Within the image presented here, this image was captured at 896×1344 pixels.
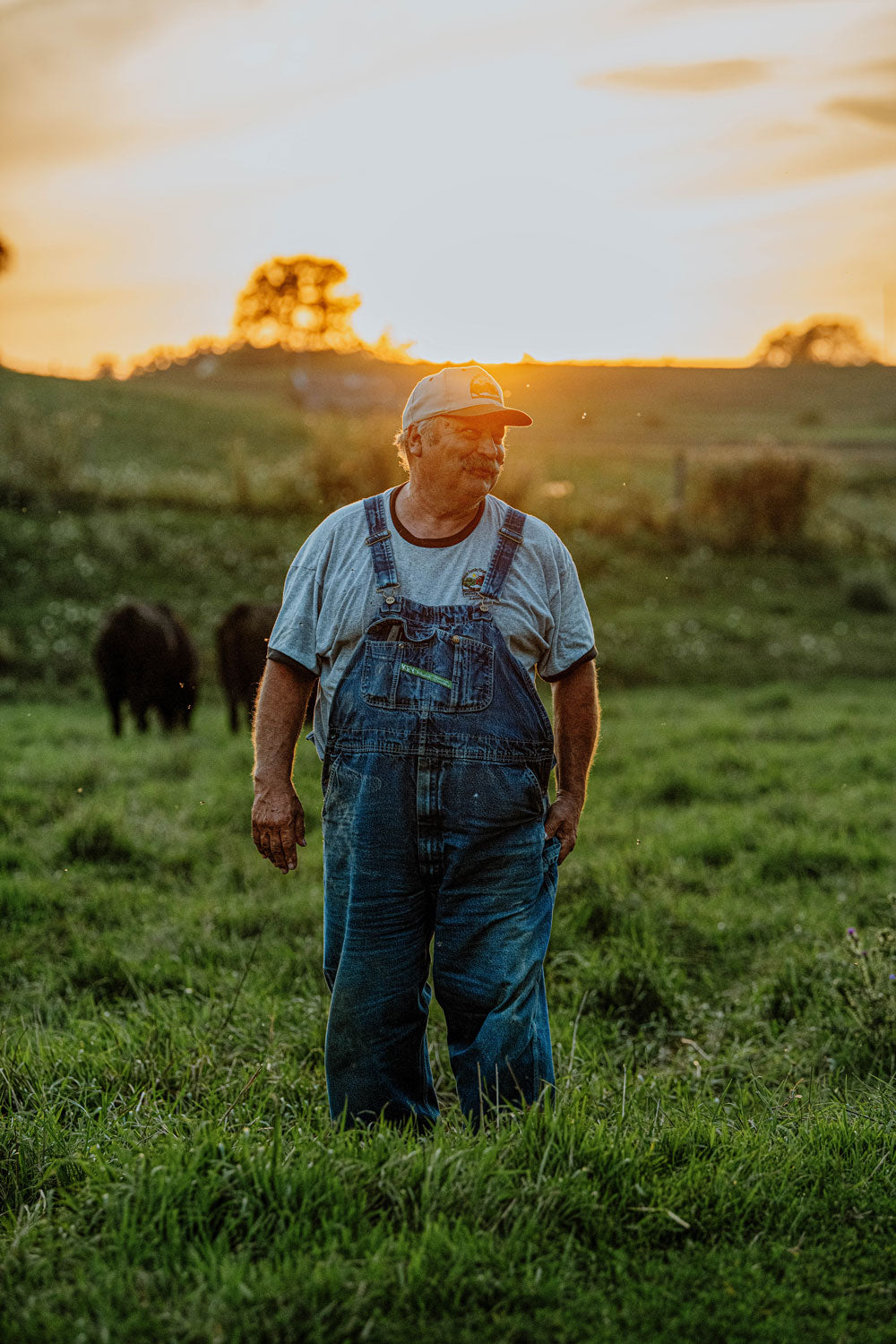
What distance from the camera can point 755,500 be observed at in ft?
65.2

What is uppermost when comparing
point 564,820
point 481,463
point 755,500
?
point 755,500

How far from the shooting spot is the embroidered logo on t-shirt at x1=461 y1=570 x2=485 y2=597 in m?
3.21

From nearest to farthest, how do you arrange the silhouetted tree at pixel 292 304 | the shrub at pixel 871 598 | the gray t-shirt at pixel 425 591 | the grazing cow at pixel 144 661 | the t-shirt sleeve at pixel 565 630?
the gray t-shirt at pixel 425 591 < the t-shirt sleeve at pixel 565 630 < the grazing cow at pixel 144 661 < the shrub at pixel 871 598 < the silhouetted tree at pixel 292 304

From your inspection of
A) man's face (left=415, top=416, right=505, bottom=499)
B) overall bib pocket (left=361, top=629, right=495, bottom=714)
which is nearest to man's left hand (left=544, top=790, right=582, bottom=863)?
overall bib pocket (left=361, top=629, right=495, bottom=714)

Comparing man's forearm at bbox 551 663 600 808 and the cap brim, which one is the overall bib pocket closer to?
man's forearm at bbox 551 663 600 808

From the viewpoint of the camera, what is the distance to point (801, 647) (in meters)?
15.1

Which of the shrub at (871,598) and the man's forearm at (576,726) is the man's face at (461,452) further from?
the shrub at (871,598)

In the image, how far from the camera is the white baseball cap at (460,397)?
3236mm

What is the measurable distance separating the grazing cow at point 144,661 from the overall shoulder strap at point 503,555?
301 inches

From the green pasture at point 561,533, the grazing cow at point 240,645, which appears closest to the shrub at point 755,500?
the green pasture at point 561,533

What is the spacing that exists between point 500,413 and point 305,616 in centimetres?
86

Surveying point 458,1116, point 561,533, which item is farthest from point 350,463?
point 458,1116

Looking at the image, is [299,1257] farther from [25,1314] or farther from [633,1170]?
[633,1170]

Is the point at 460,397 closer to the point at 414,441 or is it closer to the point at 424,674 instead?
the point at 414,441
